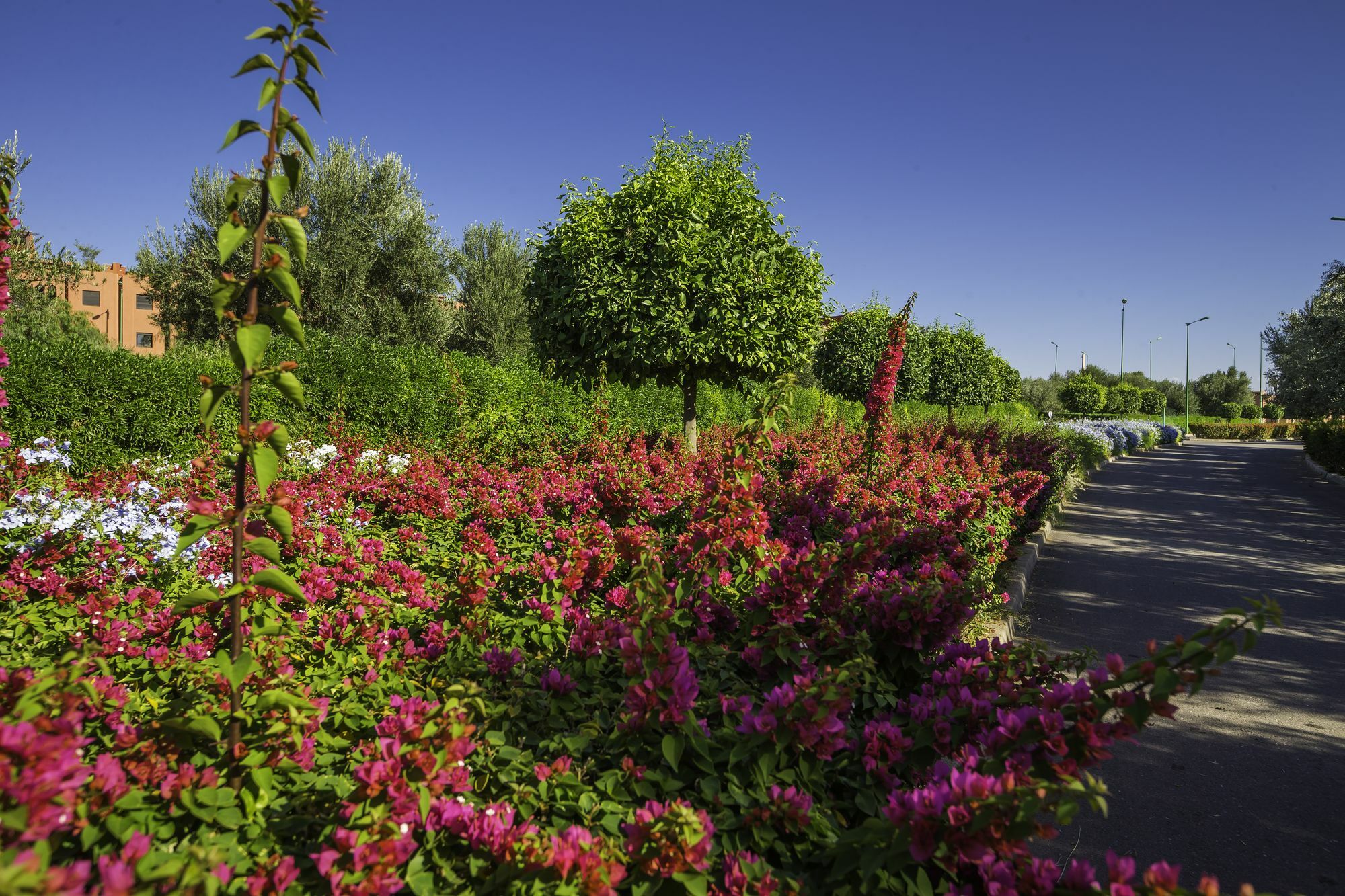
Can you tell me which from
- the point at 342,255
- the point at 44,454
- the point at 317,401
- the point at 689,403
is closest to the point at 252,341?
the point at 44,454

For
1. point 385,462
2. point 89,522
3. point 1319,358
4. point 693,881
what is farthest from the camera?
point 1319,358

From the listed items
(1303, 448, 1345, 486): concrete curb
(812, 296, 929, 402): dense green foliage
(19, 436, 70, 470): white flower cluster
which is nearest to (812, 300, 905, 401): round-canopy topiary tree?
(812, 296, 929, 402): dense green foliage

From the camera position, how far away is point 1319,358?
63.5ft

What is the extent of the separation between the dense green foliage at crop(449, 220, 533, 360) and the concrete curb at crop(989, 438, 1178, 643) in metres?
21.4

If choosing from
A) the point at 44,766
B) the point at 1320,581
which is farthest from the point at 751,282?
the point at 44,766

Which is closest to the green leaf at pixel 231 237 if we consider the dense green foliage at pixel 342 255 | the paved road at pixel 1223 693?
the paved road at pixel 1223 693

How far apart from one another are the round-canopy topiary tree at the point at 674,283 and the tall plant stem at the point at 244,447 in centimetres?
812

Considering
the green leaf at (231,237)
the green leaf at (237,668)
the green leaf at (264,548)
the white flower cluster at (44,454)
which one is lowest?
the green leaf at (237,668)

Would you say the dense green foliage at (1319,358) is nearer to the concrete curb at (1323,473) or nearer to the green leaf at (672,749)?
the concrete curb at (1323,473)

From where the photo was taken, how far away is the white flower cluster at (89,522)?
387 centimetres

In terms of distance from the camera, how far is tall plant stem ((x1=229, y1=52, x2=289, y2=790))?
168 centimetres

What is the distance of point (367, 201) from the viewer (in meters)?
23.3

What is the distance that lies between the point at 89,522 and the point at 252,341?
345 cm

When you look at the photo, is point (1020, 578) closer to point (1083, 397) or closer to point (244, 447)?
point (244, 447)
